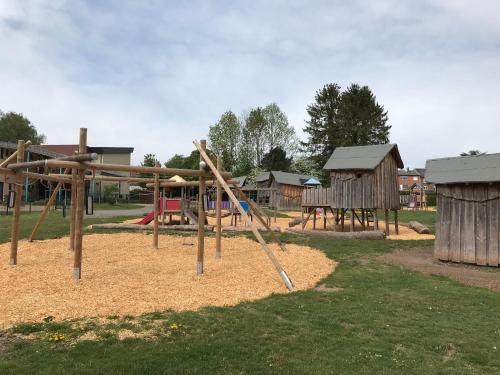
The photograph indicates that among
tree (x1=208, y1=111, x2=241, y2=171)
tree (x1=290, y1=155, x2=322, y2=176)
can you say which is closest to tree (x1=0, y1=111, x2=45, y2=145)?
tree (x1=208, y1=111, x2=241, y2=171)

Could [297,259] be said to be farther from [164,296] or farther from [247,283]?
[164,296]

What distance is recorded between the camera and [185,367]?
4785mm

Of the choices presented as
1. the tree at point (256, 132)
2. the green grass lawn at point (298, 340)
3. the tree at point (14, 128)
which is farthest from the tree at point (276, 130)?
the green grass lawn at point (298, 340)

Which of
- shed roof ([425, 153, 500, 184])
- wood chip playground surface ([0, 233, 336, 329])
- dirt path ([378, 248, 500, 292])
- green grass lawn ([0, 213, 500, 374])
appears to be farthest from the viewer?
shed roof ([425, 153, 500, 184])

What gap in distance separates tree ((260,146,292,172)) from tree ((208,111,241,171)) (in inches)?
248

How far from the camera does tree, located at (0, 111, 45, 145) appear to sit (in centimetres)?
7225

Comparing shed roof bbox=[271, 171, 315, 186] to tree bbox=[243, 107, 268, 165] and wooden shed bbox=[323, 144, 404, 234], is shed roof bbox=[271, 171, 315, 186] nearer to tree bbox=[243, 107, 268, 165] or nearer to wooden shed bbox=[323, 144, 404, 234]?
tree bbox=[243, 107, 268, 165]

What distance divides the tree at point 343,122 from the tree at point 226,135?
520 inches

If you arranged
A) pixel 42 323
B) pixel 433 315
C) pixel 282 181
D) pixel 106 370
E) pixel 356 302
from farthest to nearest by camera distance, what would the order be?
pixel 282 181, pixel 356 302, pixel 433 315, pixel 42 323, pixel 106 370

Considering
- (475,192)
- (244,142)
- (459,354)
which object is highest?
(244,142)

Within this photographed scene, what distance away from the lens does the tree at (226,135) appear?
75.1 m

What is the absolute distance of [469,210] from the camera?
13.1m

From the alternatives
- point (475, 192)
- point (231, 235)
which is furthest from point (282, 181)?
point (475, 192)

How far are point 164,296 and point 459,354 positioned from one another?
5.24 metres
